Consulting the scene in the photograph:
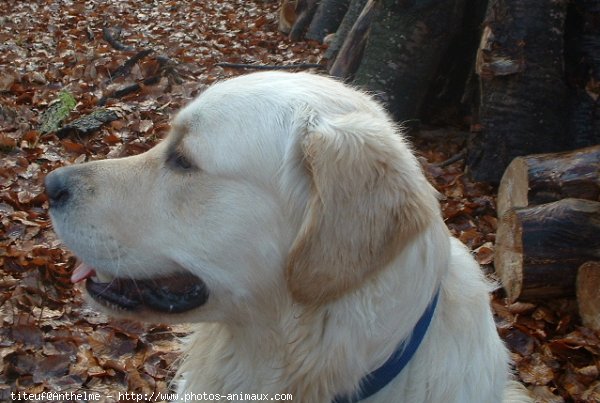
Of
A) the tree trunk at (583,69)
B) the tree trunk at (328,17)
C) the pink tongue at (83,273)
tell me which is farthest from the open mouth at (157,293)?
the tree trunk at (328,17)

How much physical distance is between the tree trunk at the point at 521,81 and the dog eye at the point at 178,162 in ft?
10.5

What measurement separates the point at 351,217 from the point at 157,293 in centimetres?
85

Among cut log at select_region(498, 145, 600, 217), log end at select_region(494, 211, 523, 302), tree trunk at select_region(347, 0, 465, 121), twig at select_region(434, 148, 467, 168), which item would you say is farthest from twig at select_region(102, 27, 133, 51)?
log end at select_region(494, 211, 523, 302)

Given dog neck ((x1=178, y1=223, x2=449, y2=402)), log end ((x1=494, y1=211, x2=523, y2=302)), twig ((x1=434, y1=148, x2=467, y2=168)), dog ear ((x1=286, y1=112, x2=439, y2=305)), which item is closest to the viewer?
dog ear ((x1=286, y1=112, x2=439, y2=305))

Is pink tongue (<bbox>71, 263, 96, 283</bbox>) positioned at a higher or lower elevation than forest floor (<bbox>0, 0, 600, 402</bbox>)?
higher

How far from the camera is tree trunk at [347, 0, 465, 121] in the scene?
5461 millimetres

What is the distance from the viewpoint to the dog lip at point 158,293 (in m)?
2.42

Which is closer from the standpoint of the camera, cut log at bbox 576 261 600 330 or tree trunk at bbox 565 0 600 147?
cut log at bbox 576 261 600 330

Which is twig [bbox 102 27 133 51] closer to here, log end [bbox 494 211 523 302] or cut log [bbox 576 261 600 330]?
log end [bbox 494 211 523 302]

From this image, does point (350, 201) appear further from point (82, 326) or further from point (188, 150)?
point (82, 326)

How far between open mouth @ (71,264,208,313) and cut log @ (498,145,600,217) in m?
2.55

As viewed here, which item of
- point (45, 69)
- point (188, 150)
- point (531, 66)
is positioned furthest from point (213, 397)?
point (45, 69)

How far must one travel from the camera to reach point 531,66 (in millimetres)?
4852

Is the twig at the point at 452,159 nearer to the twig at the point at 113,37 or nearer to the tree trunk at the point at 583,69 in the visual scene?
the tree trunk at the point at 583,69
